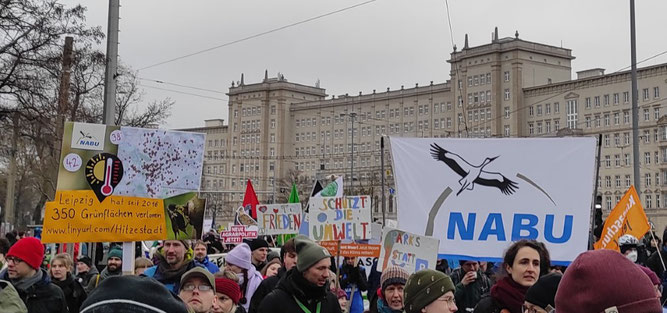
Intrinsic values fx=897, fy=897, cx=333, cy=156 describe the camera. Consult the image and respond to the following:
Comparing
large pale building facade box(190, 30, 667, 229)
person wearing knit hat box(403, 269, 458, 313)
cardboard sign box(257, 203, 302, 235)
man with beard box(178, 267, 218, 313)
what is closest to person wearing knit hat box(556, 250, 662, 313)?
person wearing knit hat box(403, 269, 458, 313)

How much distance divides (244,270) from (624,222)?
5.18 meters

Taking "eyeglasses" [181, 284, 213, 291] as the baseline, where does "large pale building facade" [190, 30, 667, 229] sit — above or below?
above

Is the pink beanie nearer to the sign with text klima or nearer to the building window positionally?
the sign with text klima

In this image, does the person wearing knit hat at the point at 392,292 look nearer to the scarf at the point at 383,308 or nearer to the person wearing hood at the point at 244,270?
the scarf at the point at 383,308

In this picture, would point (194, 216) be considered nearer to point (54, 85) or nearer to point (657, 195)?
point (54, 85)

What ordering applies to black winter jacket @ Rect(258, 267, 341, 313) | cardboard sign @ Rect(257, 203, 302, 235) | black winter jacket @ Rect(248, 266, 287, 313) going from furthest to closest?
cardboard sign @ Rect(257, 203, 302, 235) → black winter jacket @ Rect(248, 266, 287, 313) → black winter jacket @ Rect(258, 267, 341, 313)

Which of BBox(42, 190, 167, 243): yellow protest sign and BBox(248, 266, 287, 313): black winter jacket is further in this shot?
BBox(42, 190, 167, 243): yellow protest sign

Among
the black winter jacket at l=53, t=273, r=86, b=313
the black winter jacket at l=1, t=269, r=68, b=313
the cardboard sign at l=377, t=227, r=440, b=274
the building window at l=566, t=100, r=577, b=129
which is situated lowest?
the black winter jacket at l=53, t=273, r=86, b=313

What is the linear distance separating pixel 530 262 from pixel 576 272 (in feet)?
10.8

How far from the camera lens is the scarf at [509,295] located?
5238 mm

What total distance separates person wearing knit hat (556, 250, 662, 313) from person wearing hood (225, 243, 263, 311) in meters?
6.92

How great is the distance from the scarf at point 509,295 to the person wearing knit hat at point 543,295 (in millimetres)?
749

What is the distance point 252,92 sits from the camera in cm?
14650

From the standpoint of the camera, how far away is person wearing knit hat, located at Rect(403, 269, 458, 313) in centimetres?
488
